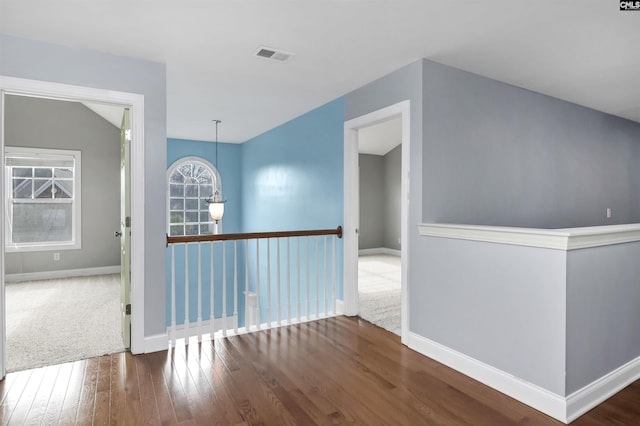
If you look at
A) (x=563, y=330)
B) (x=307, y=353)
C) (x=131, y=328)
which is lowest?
(x=307, y=353)

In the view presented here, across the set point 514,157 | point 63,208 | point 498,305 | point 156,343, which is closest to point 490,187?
point 514,157

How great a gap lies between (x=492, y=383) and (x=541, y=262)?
854mm

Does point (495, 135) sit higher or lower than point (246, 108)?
lower

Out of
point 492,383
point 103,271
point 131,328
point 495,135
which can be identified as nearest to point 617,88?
point 495,135

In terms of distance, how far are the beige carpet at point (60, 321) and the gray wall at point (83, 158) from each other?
489 millimetres

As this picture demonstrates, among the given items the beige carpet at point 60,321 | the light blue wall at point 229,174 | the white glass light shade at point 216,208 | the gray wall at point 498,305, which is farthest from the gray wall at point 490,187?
the light blue wall at point 229,174

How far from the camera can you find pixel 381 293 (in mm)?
4703

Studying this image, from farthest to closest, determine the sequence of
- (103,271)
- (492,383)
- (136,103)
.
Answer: (103,271)
(136,103)
(492,383)

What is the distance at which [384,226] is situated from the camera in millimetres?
8609

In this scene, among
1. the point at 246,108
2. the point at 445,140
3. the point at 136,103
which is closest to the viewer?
the point at 136,103

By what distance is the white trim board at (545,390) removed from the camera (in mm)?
1940

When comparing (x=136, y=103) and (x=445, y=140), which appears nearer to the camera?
(x=136, y=103)

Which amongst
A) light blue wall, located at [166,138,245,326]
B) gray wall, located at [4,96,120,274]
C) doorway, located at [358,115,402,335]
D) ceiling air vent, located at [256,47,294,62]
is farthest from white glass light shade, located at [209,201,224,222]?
doorway, located at [358,115,402,335]

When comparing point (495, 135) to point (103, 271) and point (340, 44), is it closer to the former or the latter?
point (340, 44)
